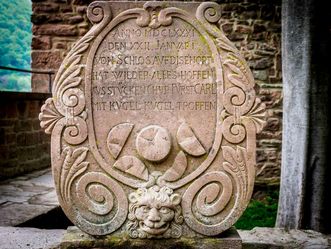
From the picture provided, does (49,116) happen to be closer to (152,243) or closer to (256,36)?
(152,243)

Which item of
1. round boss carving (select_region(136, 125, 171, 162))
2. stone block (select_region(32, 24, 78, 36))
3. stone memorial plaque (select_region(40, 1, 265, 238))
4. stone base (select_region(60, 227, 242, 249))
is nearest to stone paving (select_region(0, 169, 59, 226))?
stone base (select_region(60, 227, 242, 249))

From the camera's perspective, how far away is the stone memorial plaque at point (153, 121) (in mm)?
2613

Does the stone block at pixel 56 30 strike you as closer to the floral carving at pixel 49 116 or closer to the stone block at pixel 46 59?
the stone block at pixel 46 59

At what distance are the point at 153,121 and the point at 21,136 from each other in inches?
154

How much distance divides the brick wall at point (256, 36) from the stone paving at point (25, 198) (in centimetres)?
181

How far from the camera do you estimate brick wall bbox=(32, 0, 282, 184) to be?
5.77m

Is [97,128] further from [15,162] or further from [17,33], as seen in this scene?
[17,33]

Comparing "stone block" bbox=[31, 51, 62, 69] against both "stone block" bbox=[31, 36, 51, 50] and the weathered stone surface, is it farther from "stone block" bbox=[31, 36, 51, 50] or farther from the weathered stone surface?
the weathered stone surface

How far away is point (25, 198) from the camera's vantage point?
4453 mm

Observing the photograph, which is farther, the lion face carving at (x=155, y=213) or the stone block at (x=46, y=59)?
the stone block at (x=46, y=59)

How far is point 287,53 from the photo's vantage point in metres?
3.78

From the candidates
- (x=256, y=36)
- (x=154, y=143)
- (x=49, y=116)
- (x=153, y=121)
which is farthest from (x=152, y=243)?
(x=256, y=36)

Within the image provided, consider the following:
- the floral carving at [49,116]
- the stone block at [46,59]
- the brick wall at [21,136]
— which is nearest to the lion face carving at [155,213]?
the floral carving at [49,116]

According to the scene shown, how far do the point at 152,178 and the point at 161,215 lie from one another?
0.24 m
